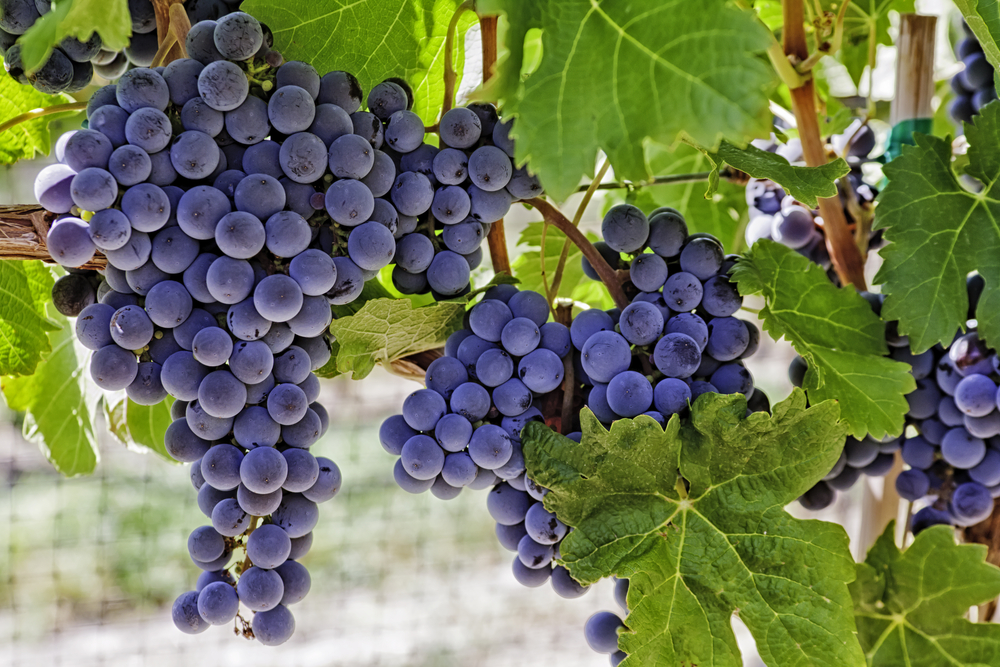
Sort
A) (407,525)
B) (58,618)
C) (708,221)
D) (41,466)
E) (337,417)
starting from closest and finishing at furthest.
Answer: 1. (708,221)
2. (58,618)
3. (41,466)
4. (407,525)
5. (337,417)

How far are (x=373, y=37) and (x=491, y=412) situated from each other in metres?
0.30

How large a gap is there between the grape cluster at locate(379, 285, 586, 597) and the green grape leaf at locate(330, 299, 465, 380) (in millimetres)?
19

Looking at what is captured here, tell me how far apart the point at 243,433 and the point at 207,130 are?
0.19 m

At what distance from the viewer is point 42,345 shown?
659mm

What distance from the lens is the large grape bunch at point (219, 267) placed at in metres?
0.46

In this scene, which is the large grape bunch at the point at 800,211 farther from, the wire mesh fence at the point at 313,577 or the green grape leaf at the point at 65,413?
the wire mesh fence at the point at 313,577

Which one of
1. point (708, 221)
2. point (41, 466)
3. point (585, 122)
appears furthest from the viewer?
point (41, 466)

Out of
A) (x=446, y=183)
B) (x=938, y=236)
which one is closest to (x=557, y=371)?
(x=446, y=183)

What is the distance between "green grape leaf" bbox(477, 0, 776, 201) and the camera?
416 millimetres

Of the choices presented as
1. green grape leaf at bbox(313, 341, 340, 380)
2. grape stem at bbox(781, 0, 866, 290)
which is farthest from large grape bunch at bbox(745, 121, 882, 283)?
green grape leaf at bbox(313, 341, 340, 380)

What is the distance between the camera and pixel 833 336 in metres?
0.66

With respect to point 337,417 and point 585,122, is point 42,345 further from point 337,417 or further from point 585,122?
point 337,417

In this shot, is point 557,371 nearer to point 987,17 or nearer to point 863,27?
point 987,17

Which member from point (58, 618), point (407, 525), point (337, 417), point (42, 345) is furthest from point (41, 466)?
point (42, 345)
